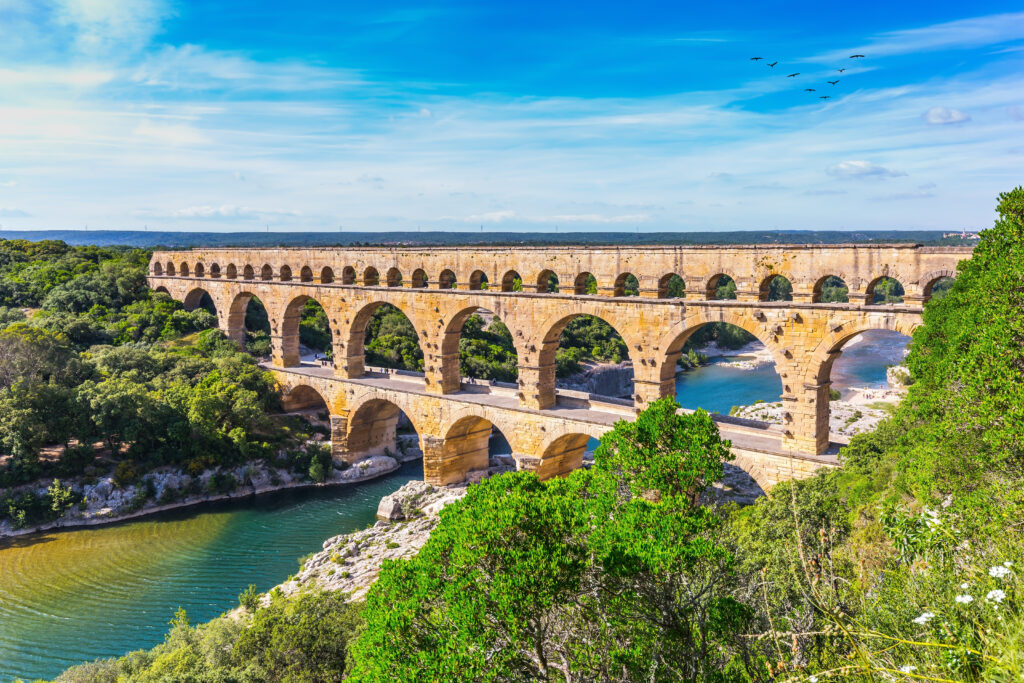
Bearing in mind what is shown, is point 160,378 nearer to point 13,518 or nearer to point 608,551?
point 13,518

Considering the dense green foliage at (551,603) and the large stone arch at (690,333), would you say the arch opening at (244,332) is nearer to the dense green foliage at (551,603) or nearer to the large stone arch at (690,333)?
the large stone arch at (690,333)

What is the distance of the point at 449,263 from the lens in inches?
876

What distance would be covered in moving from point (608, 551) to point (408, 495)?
14778mm

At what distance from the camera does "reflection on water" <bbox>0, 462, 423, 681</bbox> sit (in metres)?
15.1

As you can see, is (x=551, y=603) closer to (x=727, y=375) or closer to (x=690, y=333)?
(x=690, y=333)

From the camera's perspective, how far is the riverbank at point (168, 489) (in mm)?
20797

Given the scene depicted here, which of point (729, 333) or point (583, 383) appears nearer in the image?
point (583, 383)

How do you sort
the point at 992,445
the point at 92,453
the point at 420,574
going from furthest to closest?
1. the point at 92,453
2. the point at 992,445
3. the point at 420,574

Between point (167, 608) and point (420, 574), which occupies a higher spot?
point (420, 574)

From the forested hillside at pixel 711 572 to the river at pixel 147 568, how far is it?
5696mm

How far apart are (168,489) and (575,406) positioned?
12936mm

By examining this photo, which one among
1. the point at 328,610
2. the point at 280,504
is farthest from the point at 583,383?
the point at 328,610

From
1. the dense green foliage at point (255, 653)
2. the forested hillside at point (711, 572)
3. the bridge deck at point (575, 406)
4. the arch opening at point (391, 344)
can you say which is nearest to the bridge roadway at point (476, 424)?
the bridge deck at point (575, 406)

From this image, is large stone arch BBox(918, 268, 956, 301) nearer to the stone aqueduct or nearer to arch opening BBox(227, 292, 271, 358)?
the stone aqueduct
